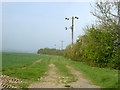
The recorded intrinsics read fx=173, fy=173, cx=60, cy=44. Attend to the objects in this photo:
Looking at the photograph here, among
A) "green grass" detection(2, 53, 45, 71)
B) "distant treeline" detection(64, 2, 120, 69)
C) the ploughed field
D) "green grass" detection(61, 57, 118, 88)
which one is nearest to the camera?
"green grass" detection(61, 57, 118, 88)

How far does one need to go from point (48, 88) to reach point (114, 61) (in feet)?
34.3

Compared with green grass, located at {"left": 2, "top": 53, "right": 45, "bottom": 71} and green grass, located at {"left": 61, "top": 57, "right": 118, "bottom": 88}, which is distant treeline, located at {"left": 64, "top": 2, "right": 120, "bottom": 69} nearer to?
green grass, located at {"left": 61, "top": 57, "right": 118, "bottom": 88}

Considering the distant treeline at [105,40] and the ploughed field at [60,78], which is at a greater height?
the distant treeline at [105,40]

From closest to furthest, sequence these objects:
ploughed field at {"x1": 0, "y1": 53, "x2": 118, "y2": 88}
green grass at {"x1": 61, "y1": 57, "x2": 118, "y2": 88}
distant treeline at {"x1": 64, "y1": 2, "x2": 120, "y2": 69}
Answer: green grass at {"x1": 61, "y1": 57, "x2": 118, "y2": 88} → ploughed field at {"x1": 0, "y1": 53, "x2": 118, "y2": 88} → distant treeline at {"x1": 64, "y1": 2, "x2": 120, "y2": 69}

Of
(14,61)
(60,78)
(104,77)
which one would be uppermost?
(104,77)

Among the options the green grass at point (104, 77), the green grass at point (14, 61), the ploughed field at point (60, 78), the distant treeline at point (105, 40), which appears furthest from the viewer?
the green grass at point (14, 61)

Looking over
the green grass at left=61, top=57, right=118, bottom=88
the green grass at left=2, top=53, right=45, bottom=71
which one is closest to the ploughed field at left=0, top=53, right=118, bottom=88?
the green grass at left=61, top=57, right=118, bottom=88

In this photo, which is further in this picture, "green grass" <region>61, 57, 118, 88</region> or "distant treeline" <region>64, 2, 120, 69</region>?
"distant treeline" <region>64, 2, 120, 69</region>

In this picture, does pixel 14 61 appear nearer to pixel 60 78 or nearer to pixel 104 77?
pixel 60 78

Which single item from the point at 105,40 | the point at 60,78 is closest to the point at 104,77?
the point at 60,78

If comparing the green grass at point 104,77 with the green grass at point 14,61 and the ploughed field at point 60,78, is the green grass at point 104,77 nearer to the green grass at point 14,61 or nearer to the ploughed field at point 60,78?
the ploughed field at point 60,78

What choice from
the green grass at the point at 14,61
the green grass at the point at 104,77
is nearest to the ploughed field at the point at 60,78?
the green grass at the point at 104,77

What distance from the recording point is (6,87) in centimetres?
760

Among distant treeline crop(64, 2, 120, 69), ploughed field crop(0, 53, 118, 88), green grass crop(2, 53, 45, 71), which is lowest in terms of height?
green grass crop(2, 53, 45, 71)
